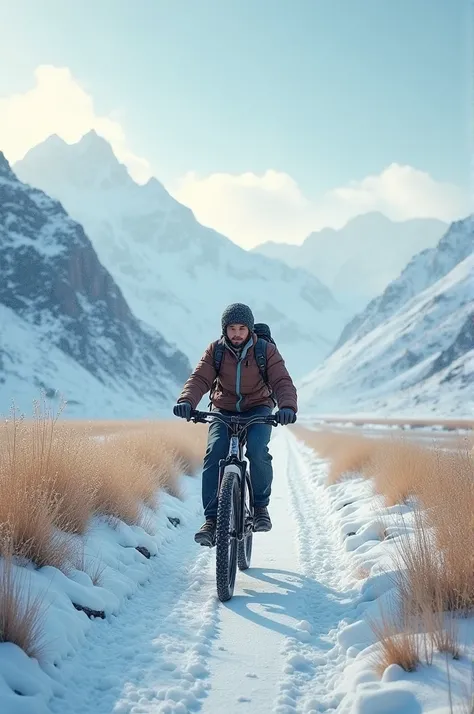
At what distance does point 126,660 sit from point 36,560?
943mm

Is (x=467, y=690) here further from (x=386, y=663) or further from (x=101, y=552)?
(x=101, y=552)

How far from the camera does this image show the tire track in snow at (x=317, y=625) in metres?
3.05

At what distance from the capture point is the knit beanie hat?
5261mm

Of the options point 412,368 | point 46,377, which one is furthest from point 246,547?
point 412,368

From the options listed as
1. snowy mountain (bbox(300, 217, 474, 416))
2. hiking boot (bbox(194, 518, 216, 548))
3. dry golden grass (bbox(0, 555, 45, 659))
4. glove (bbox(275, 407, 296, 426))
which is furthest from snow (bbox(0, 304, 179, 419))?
dry golden grass (bbox(0, 555, 45, 659))

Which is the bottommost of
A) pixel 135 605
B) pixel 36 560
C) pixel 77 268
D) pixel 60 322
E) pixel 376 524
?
pixel 135 605

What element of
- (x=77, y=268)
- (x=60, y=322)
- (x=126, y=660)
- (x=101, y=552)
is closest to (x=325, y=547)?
(x=101, y=552)

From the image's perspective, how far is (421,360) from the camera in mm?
128750

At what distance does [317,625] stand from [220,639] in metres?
0.76

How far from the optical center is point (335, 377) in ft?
565

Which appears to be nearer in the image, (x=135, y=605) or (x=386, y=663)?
(x=386, y=663)

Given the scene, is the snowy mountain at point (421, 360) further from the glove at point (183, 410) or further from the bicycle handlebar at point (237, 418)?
the glove at point (183, 410)

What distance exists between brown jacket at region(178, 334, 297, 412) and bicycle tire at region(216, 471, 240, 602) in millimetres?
778

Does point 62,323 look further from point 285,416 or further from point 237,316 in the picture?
point 285,416
